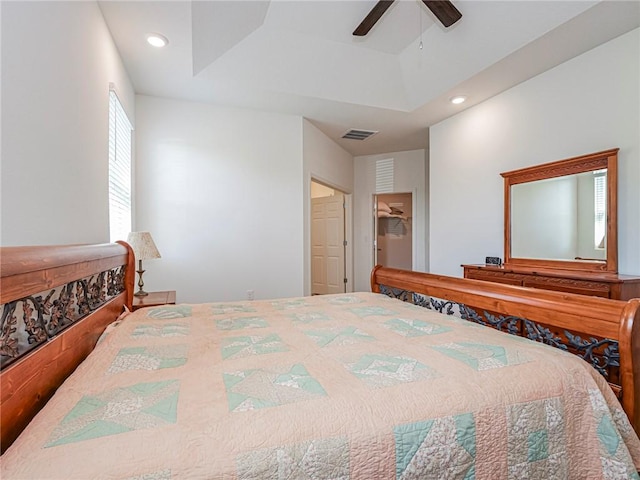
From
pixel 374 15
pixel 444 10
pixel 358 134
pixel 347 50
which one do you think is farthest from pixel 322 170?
pixel 444 10

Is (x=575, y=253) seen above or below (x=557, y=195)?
below

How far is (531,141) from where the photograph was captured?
307 cm

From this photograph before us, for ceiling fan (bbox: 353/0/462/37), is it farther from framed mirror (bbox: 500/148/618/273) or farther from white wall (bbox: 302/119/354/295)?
white wall (bbox: 302/119/354/295)

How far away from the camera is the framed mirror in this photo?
244cm

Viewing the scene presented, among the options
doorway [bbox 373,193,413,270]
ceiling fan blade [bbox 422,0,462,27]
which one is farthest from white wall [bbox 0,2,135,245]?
doorway [bbox 373,193,413,270]

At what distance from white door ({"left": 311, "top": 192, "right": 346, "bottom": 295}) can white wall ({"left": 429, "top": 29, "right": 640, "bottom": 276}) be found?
197cm

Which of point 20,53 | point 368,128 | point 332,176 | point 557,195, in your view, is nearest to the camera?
point 20,53

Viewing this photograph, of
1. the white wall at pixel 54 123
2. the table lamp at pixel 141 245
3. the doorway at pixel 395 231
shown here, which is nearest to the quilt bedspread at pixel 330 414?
the white wall at pixel 54 123

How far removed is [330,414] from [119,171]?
2.89 m

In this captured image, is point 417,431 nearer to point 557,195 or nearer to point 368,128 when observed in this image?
point 557,195

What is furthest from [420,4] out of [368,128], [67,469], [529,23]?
[67,469]

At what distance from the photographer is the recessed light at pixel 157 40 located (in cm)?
252

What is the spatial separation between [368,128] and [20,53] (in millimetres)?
3799

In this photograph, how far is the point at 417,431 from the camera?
2.66 ft
